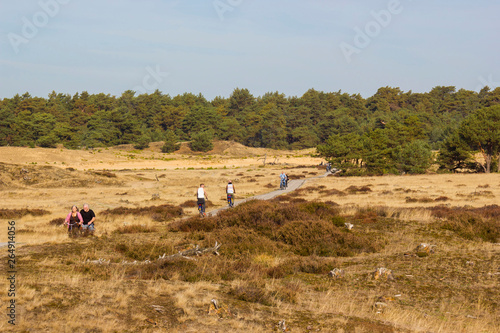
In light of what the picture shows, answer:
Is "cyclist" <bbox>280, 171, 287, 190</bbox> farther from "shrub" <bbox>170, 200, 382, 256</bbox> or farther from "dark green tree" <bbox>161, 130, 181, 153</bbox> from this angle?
"dark green tree" <bbox>161, 130, 181, 153</bbox>

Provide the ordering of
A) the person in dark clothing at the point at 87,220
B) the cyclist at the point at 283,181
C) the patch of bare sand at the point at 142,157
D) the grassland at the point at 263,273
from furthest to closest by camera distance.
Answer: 1. the patch of bare sand at the point at 142,157
2. the cyclist at the point at 283,181
3. the person in dark clothing at the point at 87,220
4. the grassland at the point at 263,273

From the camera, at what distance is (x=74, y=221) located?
656 inches

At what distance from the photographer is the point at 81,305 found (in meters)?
7.78

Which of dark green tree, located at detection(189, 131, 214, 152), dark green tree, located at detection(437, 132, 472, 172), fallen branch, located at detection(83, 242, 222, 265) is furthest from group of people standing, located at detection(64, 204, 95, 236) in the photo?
dark green tree, located at detection(189, 131, 214, 152)

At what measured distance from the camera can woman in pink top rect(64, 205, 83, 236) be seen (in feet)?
52.8

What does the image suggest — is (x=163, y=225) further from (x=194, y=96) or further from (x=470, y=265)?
(x=194, y=96)

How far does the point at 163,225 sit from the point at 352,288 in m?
11.2

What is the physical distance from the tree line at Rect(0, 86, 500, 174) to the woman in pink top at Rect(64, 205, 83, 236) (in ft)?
142

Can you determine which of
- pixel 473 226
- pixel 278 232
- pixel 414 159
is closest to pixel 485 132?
pixel 414 159

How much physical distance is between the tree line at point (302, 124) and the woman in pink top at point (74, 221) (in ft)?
142

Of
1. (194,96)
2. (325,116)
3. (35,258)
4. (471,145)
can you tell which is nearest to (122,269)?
(35,258)

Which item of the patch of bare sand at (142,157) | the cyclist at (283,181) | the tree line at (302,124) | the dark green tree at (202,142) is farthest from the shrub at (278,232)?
the dark green tree at (202,142)

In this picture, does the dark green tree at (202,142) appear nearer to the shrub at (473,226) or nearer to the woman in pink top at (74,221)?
the woman in pink top at (74,221)

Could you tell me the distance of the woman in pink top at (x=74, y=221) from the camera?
16105 millimetres
